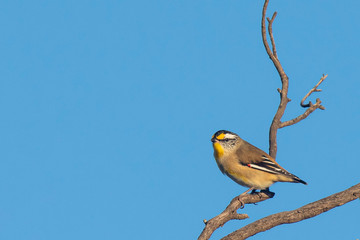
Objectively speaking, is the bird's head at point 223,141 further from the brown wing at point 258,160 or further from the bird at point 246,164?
the brown wing at point 258,160

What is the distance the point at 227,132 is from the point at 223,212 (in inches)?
124

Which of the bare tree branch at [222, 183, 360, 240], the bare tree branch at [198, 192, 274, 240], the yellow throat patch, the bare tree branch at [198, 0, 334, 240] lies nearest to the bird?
the yellow throat patch

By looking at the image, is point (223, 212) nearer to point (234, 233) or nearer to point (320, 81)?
point (234, 233)

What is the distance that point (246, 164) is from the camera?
495 inches

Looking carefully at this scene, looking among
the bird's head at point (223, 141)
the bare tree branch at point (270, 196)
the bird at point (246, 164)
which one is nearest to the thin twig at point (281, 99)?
the bare tree branch at point (270, 196)

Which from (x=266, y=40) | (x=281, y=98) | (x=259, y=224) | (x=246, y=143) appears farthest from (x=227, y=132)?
(x=259, y=224)

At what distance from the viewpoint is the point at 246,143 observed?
44.8ft

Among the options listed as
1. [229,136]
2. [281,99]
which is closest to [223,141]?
[229,136]

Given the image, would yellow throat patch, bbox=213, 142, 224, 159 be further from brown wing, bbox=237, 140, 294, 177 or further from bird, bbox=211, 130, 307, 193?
brown wing, bbox=237, 140, 294, 177

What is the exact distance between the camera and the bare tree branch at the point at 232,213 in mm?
10188

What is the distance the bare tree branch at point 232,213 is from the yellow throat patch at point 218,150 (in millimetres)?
1430

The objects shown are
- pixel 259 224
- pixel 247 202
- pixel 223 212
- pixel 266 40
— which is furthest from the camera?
pixel 266 40

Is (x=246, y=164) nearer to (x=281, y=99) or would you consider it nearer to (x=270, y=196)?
(x=270, y=196)

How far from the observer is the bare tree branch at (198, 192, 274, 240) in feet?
33.4
